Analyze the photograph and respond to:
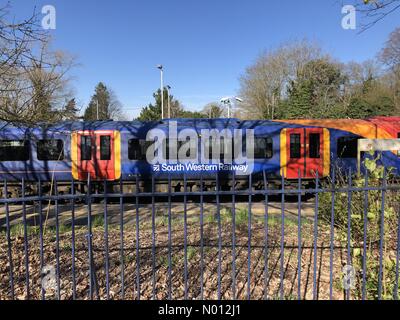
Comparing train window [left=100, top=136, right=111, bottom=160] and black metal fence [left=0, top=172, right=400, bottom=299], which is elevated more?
train window [left=100, top=136, right=111, bottom=160]

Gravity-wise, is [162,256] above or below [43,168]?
below

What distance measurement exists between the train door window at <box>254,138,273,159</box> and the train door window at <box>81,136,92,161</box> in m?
6.25

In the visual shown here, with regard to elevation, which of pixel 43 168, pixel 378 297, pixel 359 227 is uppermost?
pixel 43 168

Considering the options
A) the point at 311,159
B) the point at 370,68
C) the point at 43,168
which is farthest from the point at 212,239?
the point at 370,68

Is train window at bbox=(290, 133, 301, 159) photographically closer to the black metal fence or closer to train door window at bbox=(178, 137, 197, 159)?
train door window at bbox=(178, 137, 197, 159)

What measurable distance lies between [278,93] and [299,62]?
4.66 m

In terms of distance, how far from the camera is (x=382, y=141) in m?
5.09

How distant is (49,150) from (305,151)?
384 inches

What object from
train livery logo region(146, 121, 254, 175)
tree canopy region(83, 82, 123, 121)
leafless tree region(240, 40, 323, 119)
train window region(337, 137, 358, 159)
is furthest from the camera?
tree canopy region(83, 82, 123, 121)

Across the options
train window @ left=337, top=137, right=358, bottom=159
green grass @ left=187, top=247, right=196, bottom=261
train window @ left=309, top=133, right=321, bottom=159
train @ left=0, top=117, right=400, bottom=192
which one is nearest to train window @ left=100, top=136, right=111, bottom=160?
train @ left=0, top=117, right=400, bottom=192

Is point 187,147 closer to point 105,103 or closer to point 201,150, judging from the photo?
point 201,150

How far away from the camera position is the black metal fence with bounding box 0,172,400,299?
3.47 meters
